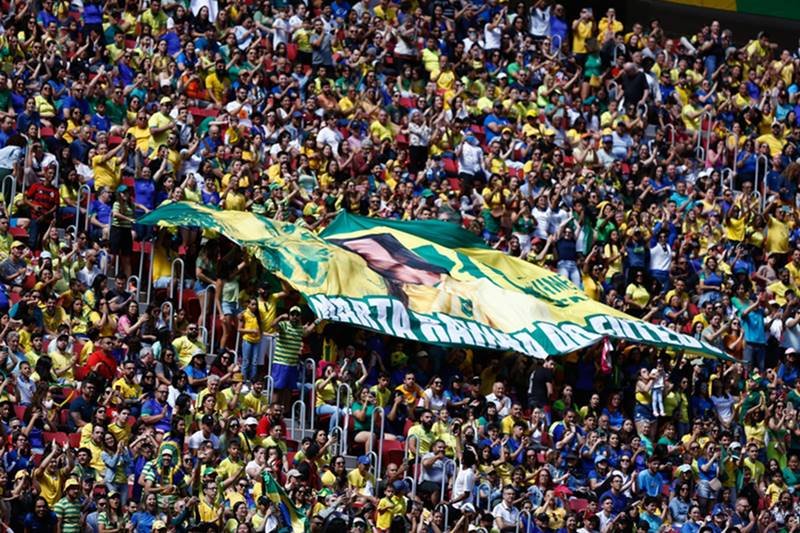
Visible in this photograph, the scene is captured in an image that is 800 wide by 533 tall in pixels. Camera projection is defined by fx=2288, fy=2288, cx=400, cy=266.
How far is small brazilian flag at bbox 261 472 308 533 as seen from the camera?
2625 cm

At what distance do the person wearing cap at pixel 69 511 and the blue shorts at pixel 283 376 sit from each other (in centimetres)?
414

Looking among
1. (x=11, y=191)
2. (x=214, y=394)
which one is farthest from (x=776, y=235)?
(x=11, y=191)

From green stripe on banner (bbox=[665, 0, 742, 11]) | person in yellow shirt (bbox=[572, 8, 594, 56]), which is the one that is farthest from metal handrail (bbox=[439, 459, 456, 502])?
green stripe on banner (bbox=[665, 0, 742, 11])

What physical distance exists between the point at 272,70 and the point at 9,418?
10210 millimetres

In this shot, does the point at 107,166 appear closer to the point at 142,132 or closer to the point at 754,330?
the point at 142,132

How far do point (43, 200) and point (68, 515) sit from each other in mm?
5894

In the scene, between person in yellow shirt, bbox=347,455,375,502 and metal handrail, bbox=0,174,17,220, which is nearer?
person in yellow shirt, bbox=347,455,375,502

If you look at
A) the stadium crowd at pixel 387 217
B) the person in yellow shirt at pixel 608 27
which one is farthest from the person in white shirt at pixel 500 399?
the person in yellow shirt at pixel 608 27

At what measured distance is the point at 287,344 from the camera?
1136 inches

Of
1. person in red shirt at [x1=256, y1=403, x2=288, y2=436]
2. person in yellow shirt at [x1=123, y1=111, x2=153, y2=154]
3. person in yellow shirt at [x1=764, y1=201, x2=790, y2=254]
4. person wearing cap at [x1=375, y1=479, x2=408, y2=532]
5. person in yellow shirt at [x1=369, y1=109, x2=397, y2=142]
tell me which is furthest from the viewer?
person in yellow shirt at [x1=764, y1=201, x2=790, y2=254]

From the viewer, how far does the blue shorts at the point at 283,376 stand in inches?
1126

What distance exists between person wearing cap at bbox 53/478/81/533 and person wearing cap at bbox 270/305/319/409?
4164 mm

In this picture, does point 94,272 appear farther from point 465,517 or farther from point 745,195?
point 745,195

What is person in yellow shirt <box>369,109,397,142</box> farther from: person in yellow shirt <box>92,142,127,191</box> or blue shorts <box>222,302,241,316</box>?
blue shorts <box>222,302,241,316</box>
